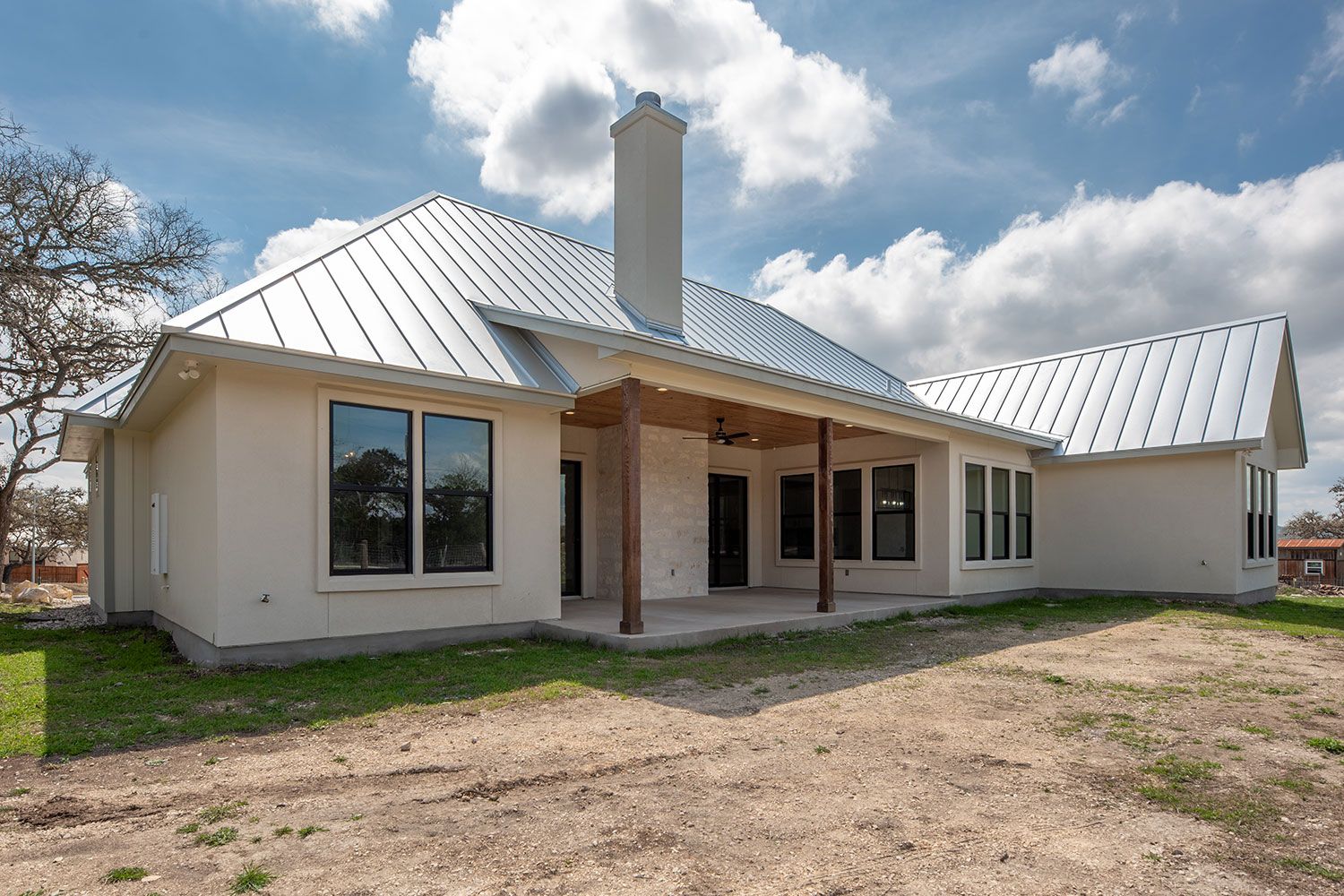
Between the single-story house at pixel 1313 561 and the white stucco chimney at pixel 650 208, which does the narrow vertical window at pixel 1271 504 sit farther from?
the white stucco chimney at pixel 650 208

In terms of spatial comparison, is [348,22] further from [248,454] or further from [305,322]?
[248,454]

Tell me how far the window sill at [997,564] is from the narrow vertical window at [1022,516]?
0.41ft

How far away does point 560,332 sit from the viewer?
7.94 metres

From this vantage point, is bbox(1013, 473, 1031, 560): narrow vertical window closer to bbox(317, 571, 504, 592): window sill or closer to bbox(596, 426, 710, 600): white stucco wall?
bbox(596, 426, 710, 600): white stucco wall

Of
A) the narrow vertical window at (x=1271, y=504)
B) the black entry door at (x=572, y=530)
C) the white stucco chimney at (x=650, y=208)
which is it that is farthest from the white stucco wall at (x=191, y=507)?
the narrow vertical window at (x=1271, y=504)

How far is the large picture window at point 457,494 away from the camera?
24.7 feet

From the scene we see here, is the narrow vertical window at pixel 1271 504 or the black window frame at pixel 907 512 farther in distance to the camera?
the narrow vertical window at pixel 1271 504

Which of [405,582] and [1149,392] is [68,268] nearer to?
[405,582]

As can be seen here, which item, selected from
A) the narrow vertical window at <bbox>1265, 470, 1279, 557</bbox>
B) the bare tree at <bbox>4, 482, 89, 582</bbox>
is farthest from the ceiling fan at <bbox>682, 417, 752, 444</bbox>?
the bare tree at <bbox>4, 482, 89, 582</bbox>

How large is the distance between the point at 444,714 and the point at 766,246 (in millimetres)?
11617

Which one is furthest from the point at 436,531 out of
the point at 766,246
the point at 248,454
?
the point at 766,246

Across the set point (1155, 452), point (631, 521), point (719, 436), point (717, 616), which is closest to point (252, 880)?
point (631, 521)

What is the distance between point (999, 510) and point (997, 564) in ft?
3.29

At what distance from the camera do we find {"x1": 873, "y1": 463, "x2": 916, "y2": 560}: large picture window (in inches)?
498
